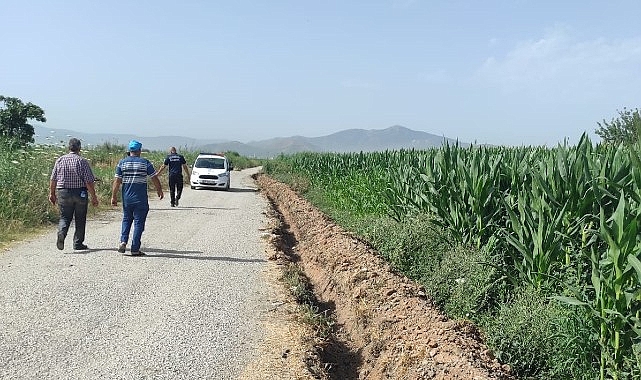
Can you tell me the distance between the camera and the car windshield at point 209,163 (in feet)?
92.5

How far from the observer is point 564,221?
19.9 feet

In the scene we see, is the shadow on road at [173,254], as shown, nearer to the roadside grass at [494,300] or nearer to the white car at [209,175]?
the roadside grass at [494,300]

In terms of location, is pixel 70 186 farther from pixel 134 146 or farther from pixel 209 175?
pixel 209 175

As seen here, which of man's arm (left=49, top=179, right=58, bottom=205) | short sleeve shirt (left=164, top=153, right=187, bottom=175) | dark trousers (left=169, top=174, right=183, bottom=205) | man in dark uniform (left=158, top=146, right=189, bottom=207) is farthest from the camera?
short sleeve shirt (left=164, top=153, right=187, bottom=175)

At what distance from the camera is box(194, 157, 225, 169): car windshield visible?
28.2m

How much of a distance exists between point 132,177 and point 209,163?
1843cm

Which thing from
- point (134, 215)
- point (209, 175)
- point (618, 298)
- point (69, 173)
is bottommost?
point (209, 175)

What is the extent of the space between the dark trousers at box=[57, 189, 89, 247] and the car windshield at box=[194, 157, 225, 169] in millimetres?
18097

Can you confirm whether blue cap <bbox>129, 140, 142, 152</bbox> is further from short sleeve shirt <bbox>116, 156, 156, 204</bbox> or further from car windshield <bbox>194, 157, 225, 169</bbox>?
car windshield <bbox>194, 157, 225, 169</bbox>

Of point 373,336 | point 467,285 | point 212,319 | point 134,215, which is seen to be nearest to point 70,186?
point 134,215

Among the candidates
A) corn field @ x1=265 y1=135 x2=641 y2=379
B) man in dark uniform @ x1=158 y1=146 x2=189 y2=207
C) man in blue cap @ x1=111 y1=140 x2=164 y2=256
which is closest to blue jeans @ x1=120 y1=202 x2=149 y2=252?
man in blue cap @ x1=111 y1=140 x2=164 y2=256

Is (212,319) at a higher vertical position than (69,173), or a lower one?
lower

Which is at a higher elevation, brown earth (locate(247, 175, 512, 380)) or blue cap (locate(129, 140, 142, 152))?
blue cap (locate(129, 140, 142, 152))

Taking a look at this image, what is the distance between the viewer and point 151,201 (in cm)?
2109
